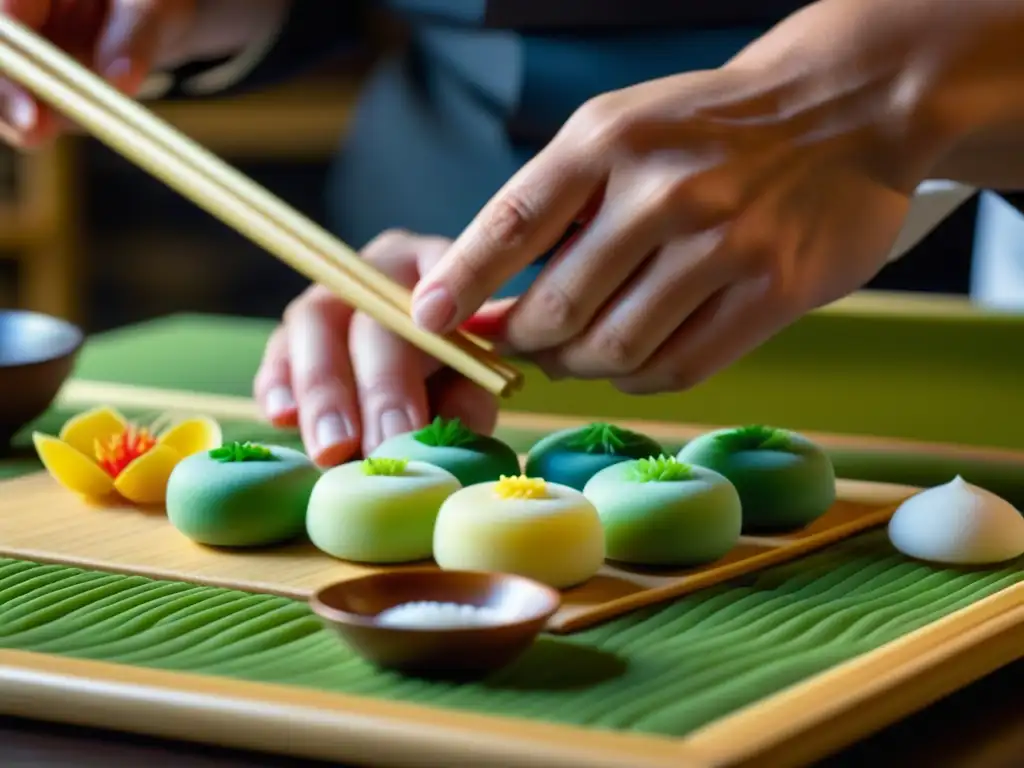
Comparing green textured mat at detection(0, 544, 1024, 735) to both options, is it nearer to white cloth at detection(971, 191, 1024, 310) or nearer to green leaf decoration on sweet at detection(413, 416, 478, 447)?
green leaf decoration on sweet at detection(413, 416, 478, 447)

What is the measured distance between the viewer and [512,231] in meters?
0.96

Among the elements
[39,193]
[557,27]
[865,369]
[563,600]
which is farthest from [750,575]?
[39,193]

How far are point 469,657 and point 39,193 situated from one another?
112 inches

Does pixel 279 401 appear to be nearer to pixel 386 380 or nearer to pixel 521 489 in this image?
pixel 386 380

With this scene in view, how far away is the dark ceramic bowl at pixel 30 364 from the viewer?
3.80 ft

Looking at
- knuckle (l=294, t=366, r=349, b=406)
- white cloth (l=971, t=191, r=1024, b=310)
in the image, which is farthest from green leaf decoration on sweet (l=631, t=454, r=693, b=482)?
white cloth (l=971, t=191, r=1024, b=310)

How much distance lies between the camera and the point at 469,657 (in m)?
0.66

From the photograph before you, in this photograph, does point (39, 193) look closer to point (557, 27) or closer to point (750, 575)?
point (557, 27)

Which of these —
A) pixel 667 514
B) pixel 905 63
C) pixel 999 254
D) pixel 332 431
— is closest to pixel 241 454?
pixel 332 431

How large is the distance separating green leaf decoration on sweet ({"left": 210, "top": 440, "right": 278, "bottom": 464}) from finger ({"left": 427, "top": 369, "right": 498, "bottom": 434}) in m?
0.24

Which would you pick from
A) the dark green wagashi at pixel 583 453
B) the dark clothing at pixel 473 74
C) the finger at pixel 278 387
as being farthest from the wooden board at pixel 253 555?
the dark clothing at pixel 473 74

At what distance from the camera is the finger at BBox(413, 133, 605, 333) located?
95 cm

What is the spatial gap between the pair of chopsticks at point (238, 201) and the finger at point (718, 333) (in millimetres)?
102

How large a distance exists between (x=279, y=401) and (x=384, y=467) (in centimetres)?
→ 34
